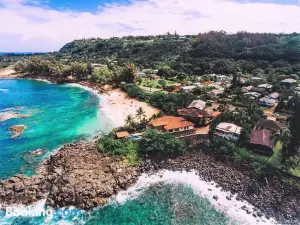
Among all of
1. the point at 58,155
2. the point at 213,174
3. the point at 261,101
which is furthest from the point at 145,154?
the point at 261,101

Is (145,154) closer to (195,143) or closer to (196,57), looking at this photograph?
(195,143)

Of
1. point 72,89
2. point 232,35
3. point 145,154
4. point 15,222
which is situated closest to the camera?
point 15,222

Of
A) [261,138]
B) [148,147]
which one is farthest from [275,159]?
[148,147]

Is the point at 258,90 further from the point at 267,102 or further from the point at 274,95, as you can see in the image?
the point at 267,102

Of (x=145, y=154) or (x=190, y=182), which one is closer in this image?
(x=190, y=182)

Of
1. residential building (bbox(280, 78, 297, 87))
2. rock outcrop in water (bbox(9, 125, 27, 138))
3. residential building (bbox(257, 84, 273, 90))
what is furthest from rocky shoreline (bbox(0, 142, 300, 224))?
residential building (bbox(280, 78, 297, 87))
